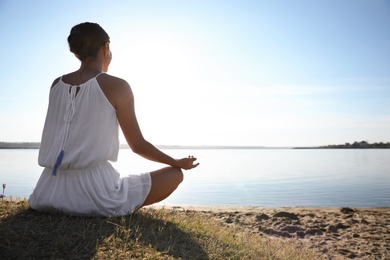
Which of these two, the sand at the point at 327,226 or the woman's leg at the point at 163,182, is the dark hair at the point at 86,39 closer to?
the woman's leg at the point at 163,182

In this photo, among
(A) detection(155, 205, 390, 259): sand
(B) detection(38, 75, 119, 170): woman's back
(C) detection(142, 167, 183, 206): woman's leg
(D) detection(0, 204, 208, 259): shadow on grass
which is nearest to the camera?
(D) detection(0, 204, 208, 259): shadow on grass

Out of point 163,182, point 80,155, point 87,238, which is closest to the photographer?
point 87,238

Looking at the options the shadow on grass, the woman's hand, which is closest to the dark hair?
the woman's hand

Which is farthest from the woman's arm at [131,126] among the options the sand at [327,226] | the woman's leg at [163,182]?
the sand at [327,226]

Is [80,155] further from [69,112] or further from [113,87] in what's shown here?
[113,87]

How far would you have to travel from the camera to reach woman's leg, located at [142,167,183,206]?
3.18 meters

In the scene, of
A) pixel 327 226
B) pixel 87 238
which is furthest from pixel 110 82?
pixel 327 226

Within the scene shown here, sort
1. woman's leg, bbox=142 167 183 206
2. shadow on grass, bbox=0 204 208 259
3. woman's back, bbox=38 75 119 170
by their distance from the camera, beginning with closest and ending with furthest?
→ shadow on grass, bbox=0 204 208 259, woman's back, bbox=38 75 119 170, woman's leg, bbox=142 167 183 206

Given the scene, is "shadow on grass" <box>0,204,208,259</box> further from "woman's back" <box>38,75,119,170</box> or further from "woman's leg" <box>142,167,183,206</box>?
"woman's back" <box>38,75,119,170</box>

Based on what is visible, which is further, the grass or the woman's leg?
the woman's leg

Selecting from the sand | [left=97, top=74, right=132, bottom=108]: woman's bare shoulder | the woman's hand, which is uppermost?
[left=97, top=74, right=132, bottom=108]: woman's bare shoulder

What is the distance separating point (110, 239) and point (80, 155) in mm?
729

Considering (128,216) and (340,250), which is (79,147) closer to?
(128,216)

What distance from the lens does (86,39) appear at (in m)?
2.88
